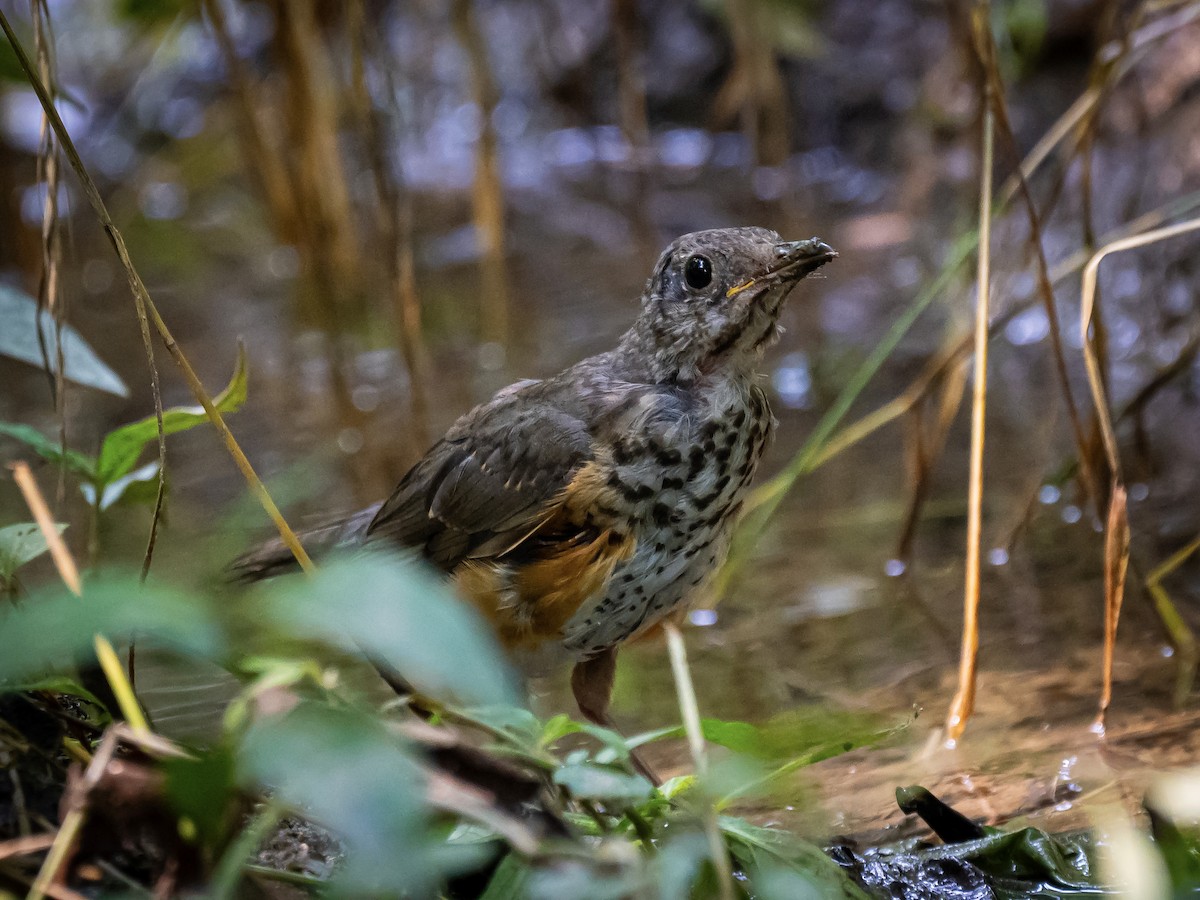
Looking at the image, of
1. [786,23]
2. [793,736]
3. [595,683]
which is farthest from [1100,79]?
[793,736]

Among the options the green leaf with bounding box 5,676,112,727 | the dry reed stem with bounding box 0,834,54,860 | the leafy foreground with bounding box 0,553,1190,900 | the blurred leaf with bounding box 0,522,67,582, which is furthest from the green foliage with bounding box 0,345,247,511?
the dry reed stem with bounding box 0,834,54,860

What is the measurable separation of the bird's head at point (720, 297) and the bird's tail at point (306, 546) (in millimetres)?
960

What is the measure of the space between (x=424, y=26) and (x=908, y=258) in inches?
179

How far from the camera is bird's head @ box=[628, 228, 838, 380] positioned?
9.17 ft

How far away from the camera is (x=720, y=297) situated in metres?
2.88

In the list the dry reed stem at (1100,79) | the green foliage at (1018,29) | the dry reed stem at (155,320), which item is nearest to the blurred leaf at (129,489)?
the dry reed stem at (155,320)

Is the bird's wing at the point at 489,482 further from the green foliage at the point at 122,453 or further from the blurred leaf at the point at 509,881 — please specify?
the blurred leaf at the point at 509,881

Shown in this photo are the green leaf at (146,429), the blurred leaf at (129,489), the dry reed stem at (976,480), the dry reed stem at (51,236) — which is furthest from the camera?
the dry reed stem at (976,480)

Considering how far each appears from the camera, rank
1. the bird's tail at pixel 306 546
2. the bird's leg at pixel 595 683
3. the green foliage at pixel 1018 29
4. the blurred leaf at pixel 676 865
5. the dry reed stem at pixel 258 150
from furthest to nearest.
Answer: the dry reed stem at pixel 258 150 < the green foliage at pixel 1018 29 < the bird's tail at pixel 306 546 < the bird's leg at pixel 595 683 < the blurred leaf at pixel 676 865

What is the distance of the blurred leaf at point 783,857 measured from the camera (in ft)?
5.77

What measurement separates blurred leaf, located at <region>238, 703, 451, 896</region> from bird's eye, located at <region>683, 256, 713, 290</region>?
5.89ft

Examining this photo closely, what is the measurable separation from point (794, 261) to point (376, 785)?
6.01 feet

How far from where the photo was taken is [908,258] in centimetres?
625

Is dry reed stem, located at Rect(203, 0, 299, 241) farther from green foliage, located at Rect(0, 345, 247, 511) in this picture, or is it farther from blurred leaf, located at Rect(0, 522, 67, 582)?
blurred leaf, located at Rect(0, 522, 67, 582)
